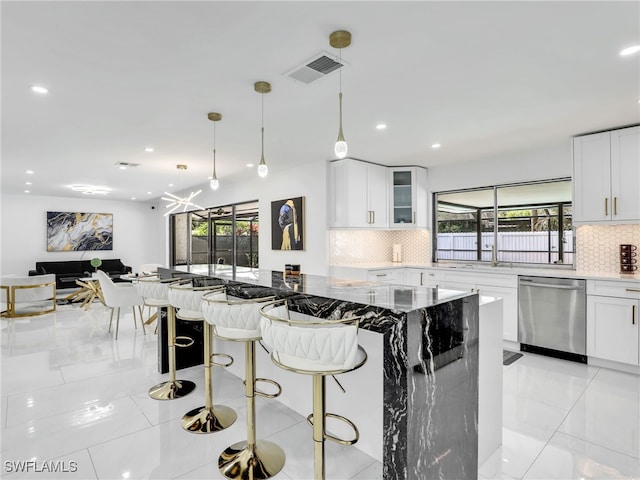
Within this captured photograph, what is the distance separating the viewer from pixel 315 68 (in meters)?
2.52

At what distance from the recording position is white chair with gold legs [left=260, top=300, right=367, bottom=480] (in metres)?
1.61

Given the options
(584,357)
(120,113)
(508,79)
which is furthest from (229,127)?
(584,357)

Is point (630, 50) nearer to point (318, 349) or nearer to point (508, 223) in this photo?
point (318, 349)

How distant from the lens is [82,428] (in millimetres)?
2553

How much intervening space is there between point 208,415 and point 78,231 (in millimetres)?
9105

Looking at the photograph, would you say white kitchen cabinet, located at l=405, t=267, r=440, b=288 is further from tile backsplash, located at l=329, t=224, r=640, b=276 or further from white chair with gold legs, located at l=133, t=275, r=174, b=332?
white chair with gold legs, located at l=133, t=275, r=174, b=332

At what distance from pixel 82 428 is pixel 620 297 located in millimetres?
5051

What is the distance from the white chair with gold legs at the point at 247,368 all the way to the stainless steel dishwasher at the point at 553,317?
350 centimetres

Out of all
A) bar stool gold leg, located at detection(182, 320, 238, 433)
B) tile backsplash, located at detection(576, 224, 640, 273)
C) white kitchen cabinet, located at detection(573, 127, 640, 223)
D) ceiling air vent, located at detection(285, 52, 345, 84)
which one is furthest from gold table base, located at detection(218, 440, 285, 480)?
tile backsplash, located at detection(576, 224, 640, 273)

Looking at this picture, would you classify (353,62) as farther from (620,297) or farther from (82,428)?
(620,297)

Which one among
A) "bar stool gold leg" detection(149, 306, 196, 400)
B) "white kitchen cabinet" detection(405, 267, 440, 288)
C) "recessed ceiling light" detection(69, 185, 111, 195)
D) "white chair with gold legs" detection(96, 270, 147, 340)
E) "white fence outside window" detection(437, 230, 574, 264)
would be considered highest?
"recessed ceiling light" detection(69, 185, 111, 195)

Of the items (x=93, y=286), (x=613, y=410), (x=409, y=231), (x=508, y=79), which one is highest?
(x=508, y=79)

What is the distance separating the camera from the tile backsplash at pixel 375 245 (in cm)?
556
